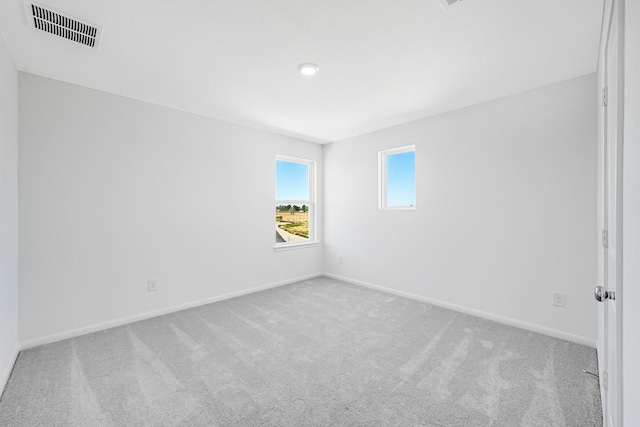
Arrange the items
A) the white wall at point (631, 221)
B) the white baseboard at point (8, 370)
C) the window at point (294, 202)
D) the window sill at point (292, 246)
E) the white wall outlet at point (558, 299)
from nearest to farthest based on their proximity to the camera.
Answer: the white wall at point (631, 221)
the white baseboard at point (8, 370)
the white wall outlet at point (558, 299)
the window sill at point (292, 246)
the window at point (294, 202)

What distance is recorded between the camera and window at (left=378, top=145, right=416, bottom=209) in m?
3.90

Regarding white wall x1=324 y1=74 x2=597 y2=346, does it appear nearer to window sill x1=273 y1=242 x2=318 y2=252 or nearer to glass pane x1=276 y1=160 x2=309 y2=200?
window sill x1=273 y1=242 x2=318 y2=252

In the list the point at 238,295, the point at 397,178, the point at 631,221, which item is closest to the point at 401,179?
the point at 397,178

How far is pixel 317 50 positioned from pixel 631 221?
2019 mm

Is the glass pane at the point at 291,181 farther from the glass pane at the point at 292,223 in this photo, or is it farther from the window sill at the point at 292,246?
the window sill at the point at 292,246

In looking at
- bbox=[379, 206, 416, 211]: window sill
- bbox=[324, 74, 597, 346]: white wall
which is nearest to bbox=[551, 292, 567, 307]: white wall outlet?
bbox=[324, 74, 597, 346]: white wall

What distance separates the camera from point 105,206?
2852 millimetres

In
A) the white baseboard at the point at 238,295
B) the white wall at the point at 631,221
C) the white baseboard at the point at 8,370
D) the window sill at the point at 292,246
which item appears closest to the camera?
the white wall at the point at 631,221

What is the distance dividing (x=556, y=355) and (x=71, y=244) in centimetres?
438

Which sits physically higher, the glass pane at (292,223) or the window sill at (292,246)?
the glass pane at (292,223)

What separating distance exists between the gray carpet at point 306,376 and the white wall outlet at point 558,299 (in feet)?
1.08

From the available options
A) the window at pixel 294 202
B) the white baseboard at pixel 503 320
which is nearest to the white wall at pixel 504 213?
the white baseboard at pixel 503 320

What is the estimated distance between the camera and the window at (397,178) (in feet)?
12.8

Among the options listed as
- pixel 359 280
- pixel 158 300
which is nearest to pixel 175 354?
pixel 158 300
